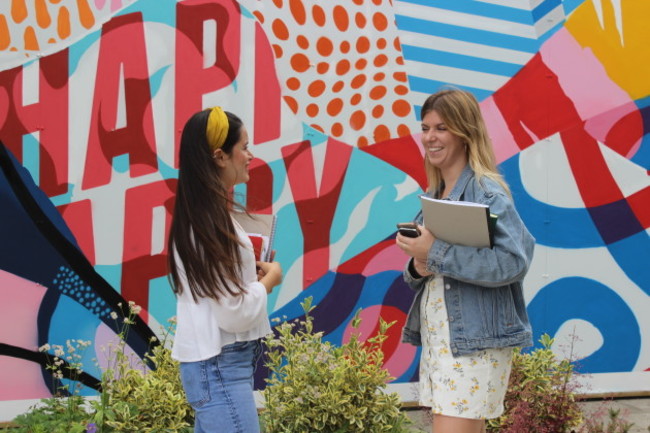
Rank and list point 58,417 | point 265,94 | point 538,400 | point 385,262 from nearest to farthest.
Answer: point 58,417
point 538,400
point 265,94
point 385,262

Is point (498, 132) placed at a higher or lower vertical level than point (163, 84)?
lower

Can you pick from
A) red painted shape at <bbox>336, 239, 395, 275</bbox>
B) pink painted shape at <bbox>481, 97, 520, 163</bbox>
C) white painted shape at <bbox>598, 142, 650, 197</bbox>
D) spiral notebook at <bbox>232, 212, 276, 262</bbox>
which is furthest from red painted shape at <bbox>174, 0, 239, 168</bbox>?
white painted shape at <bbox>598, 142, 650, 197</bbox>

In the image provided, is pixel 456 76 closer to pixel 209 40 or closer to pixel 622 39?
pixel 622 39

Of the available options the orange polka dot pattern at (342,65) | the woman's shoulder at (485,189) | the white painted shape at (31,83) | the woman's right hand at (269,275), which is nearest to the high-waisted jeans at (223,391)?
the woman's right hand at (269,275)

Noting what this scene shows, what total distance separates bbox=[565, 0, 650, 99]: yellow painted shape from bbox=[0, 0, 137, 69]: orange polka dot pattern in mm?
2790

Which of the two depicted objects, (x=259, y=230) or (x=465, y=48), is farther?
(x=465, y=48)

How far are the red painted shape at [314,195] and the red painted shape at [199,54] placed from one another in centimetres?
56

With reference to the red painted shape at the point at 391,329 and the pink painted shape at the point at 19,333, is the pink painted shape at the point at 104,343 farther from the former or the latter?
the red painted shape at the point at 391,329

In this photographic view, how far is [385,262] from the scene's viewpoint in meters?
4.08

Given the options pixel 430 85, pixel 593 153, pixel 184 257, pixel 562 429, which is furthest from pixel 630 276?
pixel 184 257

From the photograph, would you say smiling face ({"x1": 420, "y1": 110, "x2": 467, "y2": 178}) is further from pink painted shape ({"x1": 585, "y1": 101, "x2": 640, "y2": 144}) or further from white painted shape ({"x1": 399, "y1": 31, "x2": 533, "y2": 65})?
pink painted shape ({"x1": 585, "y1": 101, "x2": 640, "y2": 144})

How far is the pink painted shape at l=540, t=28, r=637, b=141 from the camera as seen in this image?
166 inches

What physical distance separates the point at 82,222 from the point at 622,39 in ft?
11.2

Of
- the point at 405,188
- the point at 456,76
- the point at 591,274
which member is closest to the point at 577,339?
the point at 591,274
